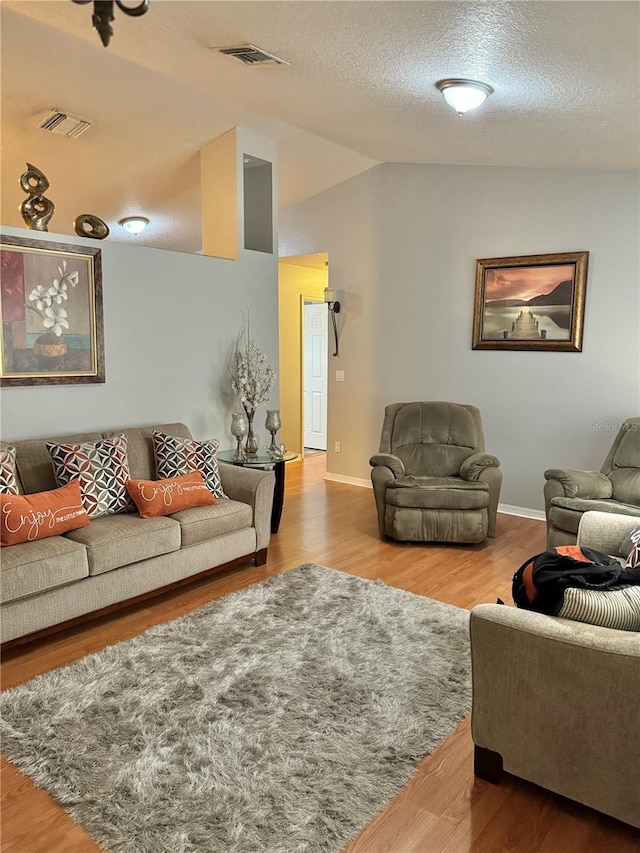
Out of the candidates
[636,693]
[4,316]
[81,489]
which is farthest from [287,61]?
[636,693]

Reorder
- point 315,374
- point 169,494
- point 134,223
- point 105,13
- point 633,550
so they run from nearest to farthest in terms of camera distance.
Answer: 1. point 105,13
2. point 633,550
3. point 169,494
4. point 134,223
5. point 315,374

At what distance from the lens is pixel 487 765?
210 centimetres

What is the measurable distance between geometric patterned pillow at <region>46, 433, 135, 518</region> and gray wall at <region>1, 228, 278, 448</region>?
0.34 m

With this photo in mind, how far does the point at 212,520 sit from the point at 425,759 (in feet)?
6.14

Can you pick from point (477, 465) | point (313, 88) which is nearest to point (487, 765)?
point (477, 465)

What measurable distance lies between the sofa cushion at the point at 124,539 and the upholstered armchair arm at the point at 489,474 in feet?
7.31

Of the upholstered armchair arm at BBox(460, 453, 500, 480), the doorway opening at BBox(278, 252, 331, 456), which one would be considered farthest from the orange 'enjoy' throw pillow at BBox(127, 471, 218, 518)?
the doorway opening at BBox(278, 252, 331, 456)

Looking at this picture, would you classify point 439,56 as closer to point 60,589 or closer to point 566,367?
point 566,367

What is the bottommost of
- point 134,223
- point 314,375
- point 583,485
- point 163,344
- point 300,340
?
point 583,485

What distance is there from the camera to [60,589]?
2965mm

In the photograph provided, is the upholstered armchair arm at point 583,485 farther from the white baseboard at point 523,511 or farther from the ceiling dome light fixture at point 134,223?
the ceiling dome light fixture at point 134,223

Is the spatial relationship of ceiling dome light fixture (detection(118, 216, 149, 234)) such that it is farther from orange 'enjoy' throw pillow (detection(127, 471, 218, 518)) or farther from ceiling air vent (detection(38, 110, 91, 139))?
orange 'enjoy' throw pillow (detection(127, 471, 218, 518))

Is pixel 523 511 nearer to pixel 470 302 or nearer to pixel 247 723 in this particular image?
pixel 470 302

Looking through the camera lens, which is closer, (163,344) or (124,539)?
(124,539)
